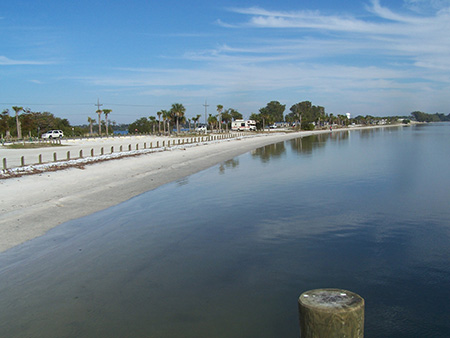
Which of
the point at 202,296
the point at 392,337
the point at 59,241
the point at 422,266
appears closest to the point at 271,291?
the point at 202,296

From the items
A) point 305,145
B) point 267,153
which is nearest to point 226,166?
point 267,153

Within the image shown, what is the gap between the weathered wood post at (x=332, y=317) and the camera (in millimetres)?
3922

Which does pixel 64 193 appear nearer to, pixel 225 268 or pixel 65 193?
pixel 65 193

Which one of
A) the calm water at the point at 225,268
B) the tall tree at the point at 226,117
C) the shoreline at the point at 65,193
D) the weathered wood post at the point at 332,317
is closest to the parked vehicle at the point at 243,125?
the tall tree at the point at 226,117

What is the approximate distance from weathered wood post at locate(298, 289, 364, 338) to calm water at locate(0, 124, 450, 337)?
7.95 ft

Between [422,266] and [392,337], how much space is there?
352 centimetres

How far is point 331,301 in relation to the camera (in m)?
4.09

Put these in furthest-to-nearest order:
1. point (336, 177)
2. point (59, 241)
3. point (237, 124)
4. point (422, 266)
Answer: point (237, 124)
point (336, 177)
point (59, 241)
point (422, 266)

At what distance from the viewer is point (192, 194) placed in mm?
18859

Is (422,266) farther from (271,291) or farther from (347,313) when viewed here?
(347,313)

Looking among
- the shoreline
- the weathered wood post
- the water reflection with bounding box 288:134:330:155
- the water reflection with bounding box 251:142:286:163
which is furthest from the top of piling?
the water reflection with bounding box 288:134:330:155

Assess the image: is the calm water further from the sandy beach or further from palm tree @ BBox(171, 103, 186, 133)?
palm tree @ BBox(171, 103, 186, 133)

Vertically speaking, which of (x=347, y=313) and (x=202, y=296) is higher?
(x=347, y=313)

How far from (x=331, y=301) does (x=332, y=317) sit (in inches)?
7.8
